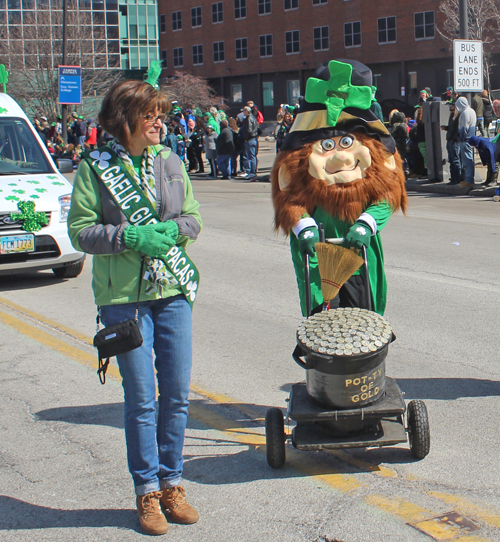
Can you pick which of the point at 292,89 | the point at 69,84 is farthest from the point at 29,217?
the point at 292,89

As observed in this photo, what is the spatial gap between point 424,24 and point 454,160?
35.1m

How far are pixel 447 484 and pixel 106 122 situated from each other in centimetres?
227

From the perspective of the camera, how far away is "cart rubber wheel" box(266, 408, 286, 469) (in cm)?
371

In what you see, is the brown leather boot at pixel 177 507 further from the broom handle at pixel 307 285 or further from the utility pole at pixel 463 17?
the utility pole at pixel 463 17

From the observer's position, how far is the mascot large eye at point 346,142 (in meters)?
3.96

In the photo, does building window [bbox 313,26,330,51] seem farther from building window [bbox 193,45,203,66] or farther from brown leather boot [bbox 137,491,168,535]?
brown leather boot [bbox 137,491,168,535]

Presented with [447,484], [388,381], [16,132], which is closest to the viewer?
[447,484]

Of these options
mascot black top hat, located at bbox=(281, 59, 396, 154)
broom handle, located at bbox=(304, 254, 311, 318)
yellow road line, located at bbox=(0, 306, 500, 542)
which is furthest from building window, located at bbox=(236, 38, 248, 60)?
broom handle, located at bbox=(304, 254, 311, 318)

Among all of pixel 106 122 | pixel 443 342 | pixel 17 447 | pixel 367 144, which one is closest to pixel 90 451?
pixel 17 447

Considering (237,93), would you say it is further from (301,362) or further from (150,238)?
(150,238)

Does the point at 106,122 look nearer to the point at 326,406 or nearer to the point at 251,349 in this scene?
the point at 326,406

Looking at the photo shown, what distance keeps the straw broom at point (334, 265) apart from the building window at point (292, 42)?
54431mm

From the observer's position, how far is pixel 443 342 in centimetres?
589

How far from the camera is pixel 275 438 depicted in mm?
3715
